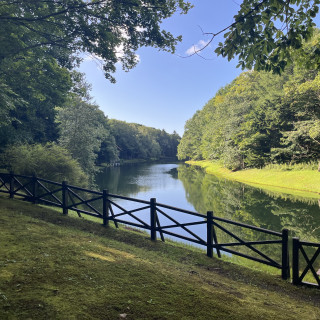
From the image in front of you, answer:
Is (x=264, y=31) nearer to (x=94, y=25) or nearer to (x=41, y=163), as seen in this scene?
(x=94, y=25)

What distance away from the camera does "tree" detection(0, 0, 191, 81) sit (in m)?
10.2

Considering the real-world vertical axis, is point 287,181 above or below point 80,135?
below

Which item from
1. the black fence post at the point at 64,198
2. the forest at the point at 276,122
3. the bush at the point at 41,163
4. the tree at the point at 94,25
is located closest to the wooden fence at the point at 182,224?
the black fence post at the point at 64,198

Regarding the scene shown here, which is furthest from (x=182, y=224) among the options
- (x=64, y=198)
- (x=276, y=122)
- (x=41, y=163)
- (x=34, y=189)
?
(x=276, y=122)

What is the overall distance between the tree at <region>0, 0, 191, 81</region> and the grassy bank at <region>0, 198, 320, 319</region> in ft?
29.4

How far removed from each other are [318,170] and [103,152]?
5359 cm

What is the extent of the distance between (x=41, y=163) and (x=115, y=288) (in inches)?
584

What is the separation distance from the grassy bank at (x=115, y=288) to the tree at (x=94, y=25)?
8.97 metres

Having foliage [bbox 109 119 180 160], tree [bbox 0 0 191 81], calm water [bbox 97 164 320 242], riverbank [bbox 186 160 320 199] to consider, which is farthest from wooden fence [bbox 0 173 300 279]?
foliage [bbox 109 119 180 160]

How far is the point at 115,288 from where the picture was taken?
4.13m

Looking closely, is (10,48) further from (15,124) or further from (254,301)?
(254,301)

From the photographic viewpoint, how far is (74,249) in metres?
6.04

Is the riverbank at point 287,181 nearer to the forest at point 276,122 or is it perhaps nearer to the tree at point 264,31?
the forest at point 276,122

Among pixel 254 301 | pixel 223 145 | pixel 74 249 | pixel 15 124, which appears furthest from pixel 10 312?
pixel 223 145
